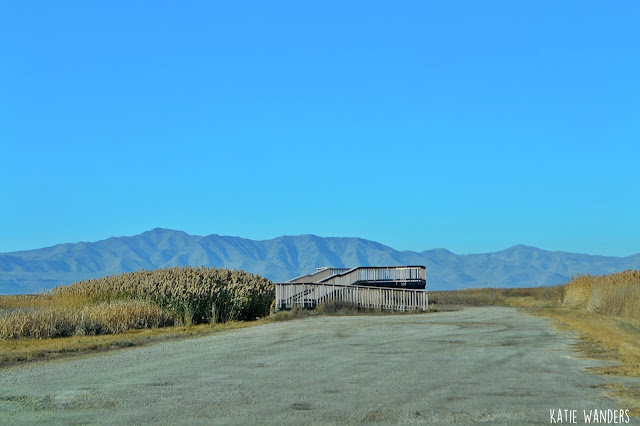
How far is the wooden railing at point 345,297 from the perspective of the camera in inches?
1449

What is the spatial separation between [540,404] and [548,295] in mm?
50246

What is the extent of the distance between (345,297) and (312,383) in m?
25.4

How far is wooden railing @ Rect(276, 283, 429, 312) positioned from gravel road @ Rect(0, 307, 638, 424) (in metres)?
16.7

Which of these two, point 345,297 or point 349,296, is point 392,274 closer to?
point 349,296

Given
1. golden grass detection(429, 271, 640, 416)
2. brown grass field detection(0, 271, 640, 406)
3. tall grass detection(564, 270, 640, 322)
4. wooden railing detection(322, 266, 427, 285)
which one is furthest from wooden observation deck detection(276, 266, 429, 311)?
wooden railing detection(322, 266, 427, 285)

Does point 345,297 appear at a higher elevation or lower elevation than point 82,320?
higher

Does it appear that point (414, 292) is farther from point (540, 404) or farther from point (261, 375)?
point (540, 404)

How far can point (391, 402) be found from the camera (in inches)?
403

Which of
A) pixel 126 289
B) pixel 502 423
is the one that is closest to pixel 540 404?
pixel 502 423

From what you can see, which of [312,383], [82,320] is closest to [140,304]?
[82,320]

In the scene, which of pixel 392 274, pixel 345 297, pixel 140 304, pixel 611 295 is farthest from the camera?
pixel 392 274

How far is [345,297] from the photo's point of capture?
37438 millimetres

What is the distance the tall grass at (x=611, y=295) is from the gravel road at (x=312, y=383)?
1007cm

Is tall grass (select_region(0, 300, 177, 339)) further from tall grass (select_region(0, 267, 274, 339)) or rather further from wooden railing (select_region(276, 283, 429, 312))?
wooden railing (select_region(276, 283, 429, 312))
